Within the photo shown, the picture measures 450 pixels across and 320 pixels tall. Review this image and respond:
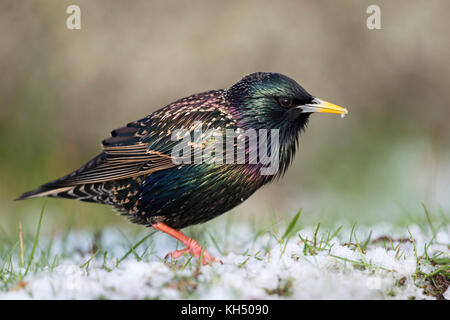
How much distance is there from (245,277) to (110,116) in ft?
18.0

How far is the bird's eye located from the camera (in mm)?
3680

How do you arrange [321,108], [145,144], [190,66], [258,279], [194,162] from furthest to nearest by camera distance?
[190,66], [145,144], [321,108], [194,162], [258,279]

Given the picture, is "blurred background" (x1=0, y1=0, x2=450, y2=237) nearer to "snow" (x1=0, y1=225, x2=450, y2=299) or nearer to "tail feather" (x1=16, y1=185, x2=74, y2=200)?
"tail feather" (x1=16, y1=185, x2=74, y2=200)

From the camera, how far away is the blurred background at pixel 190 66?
745 centimetres

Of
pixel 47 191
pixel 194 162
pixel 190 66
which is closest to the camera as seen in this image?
pixel 194 162

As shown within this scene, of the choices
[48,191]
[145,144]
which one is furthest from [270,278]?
[48,191]

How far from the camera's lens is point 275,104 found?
12.1ft

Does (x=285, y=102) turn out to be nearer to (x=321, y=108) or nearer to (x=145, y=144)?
(x=321, y=108)

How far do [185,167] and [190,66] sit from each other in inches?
166

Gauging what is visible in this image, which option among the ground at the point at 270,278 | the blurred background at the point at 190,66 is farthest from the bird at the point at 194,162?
the blurred background at the point at 190,66

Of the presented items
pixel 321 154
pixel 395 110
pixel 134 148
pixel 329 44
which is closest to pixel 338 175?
pixel 321 154

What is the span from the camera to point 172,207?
3.60 metres

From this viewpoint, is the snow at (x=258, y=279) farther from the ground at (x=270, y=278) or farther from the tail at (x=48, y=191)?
the tail at (x=48, y=191)
